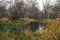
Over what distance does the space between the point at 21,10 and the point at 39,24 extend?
12.2 inches

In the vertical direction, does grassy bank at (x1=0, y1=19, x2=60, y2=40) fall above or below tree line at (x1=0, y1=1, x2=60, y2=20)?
below

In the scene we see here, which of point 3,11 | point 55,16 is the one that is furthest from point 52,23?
point 3,11

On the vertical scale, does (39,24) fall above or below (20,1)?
below

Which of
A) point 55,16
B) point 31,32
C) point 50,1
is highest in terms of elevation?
point 50,1

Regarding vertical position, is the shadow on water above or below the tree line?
below

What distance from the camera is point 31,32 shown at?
2.73 m

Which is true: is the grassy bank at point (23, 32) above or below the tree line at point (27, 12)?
below

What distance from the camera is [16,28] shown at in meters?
2.71

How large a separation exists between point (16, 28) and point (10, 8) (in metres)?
0.28

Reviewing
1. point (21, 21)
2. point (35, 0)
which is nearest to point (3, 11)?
point (21, 21)

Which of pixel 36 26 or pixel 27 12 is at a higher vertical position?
pixel 27 12

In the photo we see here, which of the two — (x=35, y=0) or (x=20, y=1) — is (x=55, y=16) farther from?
(x=20, y=1)

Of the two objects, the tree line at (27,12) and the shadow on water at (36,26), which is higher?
the tree line at (27,12)

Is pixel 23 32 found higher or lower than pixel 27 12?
lower
